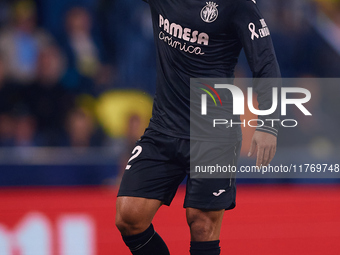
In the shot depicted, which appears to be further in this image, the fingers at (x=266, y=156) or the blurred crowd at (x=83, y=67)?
the blurred crowd at (x=83, y=67)

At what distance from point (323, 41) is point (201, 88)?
3710 mm

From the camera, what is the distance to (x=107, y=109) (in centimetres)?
487

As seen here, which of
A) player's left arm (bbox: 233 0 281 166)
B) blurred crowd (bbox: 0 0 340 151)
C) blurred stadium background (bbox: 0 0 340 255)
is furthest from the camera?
blurred crowd (bbox: 0 0 340 151)

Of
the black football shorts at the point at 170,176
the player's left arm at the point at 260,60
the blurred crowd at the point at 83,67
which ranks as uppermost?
the blurred crowd at the point at 83,67

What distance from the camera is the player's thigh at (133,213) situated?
7.30ft

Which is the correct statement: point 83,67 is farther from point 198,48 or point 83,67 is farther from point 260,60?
point 260,60

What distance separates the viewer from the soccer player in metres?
2.22

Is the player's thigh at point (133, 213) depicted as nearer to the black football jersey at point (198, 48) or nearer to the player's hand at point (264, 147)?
the black football jersey at point (198, 48)

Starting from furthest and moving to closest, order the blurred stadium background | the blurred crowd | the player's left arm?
the blurred crowd → the blurred stadium background → the player's left arm

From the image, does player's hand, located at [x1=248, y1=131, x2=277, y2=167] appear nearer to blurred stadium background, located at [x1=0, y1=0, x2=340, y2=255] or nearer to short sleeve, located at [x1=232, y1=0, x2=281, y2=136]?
short sleeve, located at [x1=232, y1=0, x2=281, y2=136]

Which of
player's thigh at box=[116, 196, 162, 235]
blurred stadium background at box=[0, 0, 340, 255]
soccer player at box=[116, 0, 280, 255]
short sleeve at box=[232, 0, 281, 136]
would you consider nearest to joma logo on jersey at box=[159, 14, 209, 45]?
soccer player at box=[116, 0, 280, 255]

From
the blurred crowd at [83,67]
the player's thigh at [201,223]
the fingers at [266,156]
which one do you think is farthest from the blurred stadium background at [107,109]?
the fingers at [266,156]

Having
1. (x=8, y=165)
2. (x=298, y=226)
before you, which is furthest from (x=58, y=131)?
(x=298, y=226)

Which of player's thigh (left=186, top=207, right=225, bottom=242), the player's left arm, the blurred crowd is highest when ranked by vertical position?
the blurred crowd
